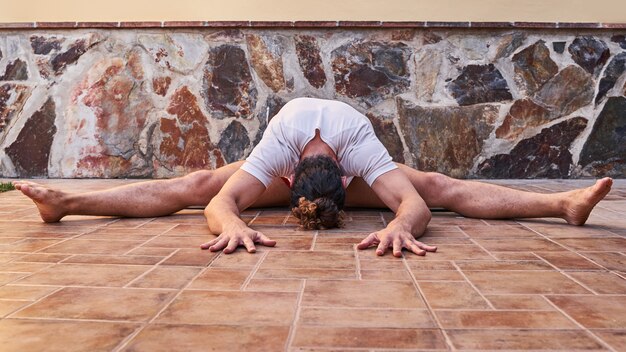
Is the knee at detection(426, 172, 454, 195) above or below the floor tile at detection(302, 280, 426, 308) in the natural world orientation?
above

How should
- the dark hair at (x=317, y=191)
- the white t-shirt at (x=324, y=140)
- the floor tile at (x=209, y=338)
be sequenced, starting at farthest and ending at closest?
the white t-shirt at (x=324, y=140), the dark hair at (x=317, y=191), the floor tile at (x=209, y=338)

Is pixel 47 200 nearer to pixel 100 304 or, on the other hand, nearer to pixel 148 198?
pixel 148 198

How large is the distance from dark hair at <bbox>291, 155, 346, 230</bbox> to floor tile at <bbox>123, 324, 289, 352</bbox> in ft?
3.24

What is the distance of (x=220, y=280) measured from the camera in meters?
1.48

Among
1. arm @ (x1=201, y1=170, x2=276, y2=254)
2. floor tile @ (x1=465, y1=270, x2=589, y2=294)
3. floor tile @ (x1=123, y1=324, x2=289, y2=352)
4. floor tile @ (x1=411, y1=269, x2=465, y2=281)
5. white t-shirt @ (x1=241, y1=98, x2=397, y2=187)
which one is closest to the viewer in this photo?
floor tile @ (x1=123, y1=324, x2=289, y2=352)

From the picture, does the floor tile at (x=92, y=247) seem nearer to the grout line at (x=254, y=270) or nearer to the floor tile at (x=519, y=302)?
the grout line at (x=254, y=270)

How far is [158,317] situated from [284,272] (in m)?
0.45

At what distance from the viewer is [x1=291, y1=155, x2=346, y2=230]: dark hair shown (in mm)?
2078

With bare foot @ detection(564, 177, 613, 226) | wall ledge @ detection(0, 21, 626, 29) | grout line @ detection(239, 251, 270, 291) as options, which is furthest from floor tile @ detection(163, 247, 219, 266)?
wall ledge @ detection(0, 21, 626, 29)

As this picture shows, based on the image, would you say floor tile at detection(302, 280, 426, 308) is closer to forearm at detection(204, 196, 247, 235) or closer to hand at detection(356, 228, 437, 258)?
hand at detection(356, 228, 437, 258)

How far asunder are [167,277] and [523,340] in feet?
3.02

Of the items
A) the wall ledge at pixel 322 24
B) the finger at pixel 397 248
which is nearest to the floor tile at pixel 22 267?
the finger at pixel 397 248

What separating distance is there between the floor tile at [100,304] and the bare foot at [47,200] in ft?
3.31

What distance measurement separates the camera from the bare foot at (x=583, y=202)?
2.11 m
